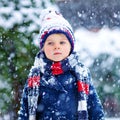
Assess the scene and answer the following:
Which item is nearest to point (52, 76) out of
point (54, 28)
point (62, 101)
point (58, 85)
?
point (58, 85)

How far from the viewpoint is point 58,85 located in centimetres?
320

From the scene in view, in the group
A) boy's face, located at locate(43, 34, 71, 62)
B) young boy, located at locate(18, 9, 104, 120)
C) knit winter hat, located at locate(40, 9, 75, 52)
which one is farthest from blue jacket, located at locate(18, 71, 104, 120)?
knit winter hat, located at locate(40, 9, 75, 52)

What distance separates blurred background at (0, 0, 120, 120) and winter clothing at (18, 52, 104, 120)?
5.80 feet

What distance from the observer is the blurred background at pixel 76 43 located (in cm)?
518

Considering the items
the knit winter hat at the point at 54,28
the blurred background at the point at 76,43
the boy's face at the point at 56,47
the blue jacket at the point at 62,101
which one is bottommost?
the blue jacket at the point at 62,101

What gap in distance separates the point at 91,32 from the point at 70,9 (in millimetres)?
633

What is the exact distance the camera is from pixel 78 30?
6.88 meters

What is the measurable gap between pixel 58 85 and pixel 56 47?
0.25 metres

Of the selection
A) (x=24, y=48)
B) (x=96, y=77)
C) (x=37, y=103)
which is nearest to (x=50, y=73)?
(x=37, y=103)

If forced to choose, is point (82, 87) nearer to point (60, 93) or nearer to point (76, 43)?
point (60, 93)

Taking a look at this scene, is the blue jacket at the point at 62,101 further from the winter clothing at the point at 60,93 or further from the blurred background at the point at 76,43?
the blurred background at the point at 76,43

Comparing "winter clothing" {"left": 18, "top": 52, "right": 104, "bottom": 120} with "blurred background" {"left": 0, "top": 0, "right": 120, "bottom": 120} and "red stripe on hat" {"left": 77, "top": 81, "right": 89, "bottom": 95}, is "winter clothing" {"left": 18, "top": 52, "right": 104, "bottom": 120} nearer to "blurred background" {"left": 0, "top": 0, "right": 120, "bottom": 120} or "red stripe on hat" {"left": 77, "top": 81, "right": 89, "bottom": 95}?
"red stripe on hat" {"left": 77, "top": 81, "right": 89, "bottom": 95}

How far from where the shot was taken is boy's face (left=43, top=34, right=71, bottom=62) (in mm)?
3186

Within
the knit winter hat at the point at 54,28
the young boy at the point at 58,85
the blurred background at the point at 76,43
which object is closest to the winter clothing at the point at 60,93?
the young boy at the point at 58,85
